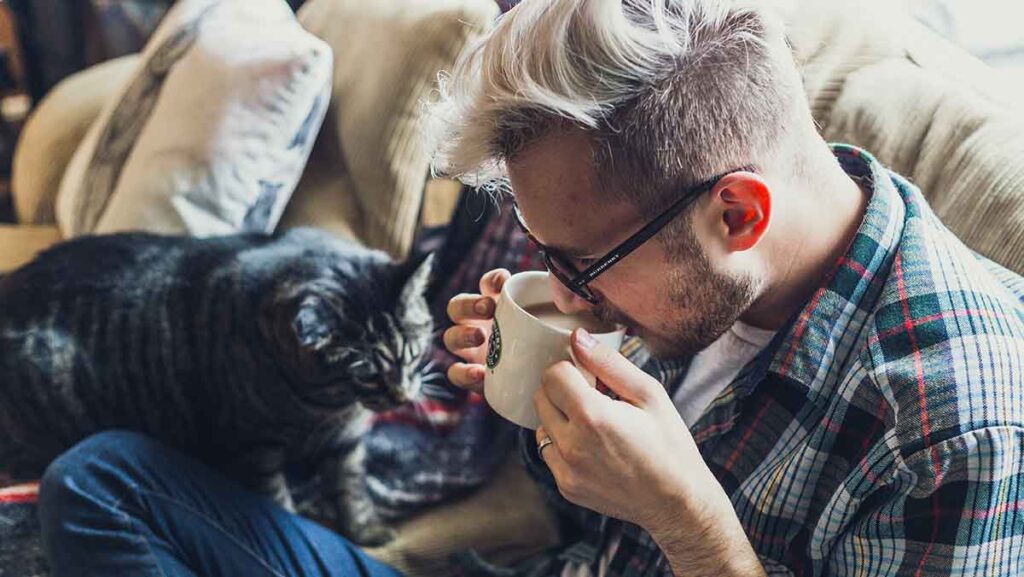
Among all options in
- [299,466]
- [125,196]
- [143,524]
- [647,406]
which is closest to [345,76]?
[125,196]

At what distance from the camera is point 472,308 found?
1073 mm

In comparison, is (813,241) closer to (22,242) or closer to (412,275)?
(412,275)

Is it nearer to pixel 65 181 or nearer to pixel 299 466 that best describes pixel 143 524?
pixel 299 466

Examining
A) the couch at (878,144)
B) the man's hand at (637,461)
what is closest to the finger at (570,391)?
the man's hand at (637,461)

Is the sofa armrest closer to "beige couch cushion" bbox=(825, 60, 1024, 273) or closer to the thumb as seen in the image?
the thumb

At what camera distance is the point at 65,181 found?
1.86 m

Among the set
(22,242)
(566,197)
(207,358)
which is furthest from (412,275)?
(22,242)

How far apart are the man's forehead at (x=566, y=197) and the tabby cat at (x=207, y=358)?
0.41 m

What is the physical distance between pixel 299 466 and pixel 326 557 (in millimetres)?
335

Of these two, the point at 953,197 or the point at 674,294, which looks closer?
the point at 674,294

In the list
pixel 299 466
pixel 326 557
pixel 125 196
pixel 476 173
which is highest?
pixel 476 173

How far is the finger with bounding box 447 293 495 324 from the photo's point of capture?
1060 millimetres

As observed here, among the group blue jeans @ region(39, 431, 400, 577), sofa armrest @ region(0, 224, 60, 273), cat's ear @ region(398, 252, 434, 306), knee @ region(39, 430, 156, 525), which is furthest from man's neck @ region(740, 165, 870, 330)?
sofa armrest @ region(0, 224, 60, 273)

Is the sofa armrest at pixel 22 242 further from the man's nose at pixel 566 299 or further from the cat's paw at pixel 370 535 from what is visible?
the man's nose at pixel 566 299
